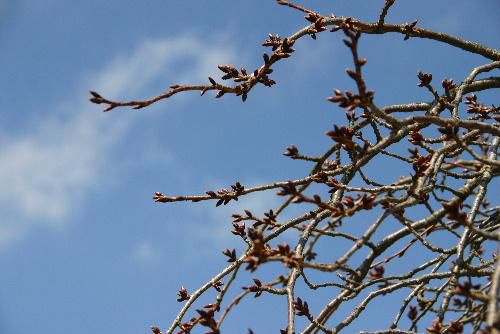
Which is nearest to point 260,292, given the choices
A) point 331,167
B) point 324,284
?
point 324,284

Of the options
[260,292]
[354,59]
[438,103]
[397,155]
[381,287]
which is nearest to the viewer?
[354,59]

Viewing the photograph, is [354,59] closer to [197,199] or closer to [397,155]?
[197,199]

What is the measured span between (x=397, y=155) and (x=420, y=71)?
0.77 metres

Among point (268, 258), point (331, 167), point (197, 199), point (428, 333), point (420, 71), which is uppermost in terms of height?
point (420, 71)

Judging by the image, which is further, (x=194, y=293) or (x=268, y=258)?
(x=194, y=293)

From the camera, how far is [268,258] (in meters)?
2.76

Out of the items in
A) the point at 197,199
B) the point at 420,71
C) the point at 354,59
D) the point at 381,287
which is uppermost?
the point at 420,71

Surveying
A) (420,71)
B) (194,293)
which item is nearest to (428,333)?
(194,293)

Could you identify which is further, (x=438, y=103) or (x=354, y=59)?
(x=438, y=103)

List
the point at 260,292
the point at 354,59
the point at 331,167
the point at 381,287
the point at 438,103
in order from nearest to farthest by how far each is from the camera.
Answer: the point at 354,59 → the point at 260,292 → the point at 381,287 → the point at 438,103 → the point at 331,167

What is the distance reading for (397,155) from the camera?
457cm

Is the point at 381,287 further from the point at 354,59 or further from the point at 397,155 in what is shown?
the point at 354,59

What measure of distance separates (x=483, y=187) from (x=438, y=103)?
0.64 m

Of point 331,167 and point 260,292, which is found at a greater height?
point 331,167
